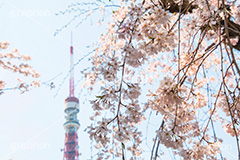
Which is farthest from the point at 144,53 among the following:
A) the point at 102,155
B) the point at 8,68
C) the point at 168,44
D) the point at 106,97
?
the point at 8,68

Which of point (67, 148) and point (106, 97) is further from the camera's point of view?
point (67, 148)

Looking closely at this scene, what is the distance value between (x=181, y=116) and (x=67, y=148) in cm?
2805

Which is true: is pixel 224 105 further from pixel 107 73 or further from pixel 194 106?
pixel 107 73

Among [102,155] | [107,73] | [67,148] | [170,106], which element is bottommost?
[102,155]

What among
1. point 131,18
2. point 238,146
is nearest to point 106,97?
point 131,18

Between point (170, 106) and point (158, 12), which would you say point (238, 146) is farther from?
point (158, 12)

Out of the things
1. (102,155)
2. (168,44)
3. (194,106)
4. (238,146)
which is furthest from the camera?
(102,155)

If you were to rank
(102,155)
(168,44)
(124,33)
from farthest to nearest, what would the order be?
1. (102,155)
2. (124,33)
3. (168,44)

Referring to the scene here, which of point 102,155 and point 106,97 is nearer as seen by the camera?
point 106,97

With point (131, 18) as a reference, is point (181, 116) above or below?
below

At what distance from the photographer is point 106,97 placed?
1122 mm

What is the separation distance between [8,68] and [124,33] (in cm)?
410

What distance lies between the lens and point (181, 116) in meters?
1.26

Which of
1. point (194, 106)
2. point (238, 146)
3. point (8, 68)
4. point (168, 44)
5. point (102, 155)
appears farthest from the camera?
point (8, 68)
